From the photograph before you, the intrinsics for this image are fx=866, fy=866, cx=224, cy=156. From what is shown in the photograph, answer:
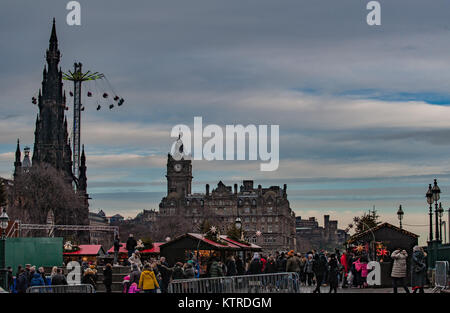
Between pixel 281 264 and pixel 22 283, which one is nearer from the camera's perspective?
pixel 22 283

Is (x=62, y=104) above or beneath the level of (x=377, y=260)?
above

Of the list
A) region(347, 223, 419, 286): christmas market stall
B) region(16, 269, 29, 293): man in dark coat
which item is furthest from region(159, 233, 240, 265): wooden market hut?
region(16, 269, 29, 293): man in dark coat

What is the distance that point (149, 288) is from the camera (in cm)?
2500

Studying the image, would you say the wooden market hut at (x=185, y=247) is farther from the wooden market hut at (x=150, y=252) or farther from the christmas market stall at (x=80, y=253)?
the christmas market stall at (x=80, y=253)

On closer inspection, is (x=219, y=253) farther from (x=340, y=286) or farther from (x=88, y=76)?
(x=88, y=76)

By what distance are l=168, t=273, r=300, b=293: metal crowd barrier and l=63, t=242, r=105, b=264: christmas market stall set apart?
1406 inches

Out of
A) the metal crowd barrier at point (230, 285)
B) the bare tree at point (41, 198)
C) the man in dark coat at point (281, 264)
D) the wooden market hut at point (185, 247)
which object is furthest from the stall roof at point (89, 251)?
the metal crowd barrier at point (230, 285)

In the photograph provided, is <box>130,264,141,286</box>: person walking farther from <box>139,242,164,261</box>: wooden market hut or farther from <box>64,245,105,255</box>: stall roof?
<box>64,245,105,255</box>: stall roof

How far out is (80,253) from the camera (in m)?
60.1

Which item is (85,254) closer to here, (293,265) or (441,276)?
(293,265)

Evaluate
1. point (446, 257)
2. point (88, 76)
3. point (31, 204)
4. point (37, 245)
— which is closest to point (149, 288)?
point (446, 257)

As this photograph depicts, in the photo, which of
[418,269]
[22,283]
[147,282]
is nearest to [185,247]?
[22,283]

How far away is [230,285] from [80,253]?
39837mm
